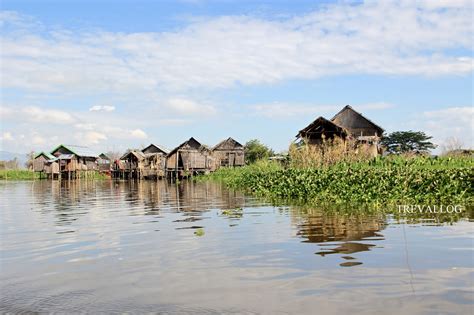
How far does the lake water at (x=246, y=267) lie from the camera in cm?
478

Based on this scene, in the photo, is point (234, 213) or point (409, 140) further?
point (409, 140)

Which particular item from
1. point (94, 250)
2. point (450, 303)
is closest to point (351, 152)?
point (94, 250)

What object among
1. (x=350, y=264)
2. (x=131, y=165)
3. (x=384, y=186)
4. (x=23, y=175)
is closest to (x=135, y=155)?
(x=131, y=165)

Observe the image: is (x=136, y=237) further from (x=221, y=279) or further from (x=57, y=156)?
(x=57, y=156)

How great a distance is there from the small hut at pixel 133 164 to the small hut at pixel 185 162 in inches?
136

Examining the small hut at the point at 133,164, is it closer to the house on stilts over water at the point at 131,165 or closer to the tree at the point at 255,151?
the house on stilts over water at the point at 131,165

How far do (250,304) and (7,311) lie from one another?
2447 millimetres

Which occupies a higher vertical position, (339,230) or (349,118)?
(349,118)

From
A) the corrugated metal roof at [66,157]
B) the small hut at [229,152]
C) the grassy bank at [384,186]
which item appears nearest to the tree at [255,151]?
the small hut at [229,152]

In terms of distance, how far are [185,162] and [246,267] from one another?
3912cm

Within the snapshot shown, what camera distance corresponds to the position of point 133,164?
50625 mm

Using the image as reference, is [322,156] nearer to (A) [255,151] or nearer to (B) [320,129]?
(B) [320,129]

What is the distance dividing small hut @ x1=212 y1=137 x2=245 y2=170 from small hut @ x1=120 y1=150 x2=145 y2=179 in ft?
27.3

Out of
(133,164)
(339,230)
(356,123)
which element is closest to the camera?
(339,230)
